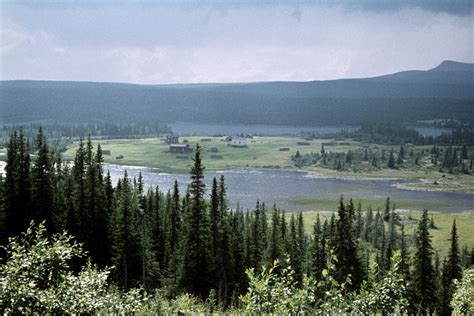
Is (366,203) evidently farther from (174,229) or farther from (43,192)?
(43,192)

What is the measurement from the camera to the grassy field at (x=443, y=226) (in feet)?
419

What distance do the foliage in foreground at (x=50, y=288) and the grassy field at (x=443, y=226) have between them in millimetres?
116541

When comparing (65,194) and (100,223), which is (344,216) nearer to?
(100,223)

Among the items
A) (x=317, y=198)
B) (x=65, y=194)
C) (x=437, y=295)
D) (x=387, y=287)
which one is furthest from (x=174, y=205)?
(x=317, y=198)

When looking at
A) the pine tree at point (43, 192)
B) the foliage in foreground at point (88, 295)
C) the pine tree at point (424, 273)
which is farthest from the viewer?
the pine tree at point (424, 273)

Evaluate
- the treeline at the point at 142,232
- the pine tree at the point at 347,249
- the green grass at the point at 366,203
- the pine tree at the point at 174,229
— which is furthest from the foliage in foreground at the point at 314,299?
the green grass at the point at 366,203

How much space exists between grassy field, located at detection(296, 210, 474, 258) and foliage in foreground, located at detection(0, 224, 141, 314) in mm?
116541

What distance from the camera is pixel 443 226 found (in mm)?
139375

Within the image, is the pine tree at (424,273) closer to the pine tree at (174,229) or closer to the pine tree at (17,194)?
the pine tree at (174,229)

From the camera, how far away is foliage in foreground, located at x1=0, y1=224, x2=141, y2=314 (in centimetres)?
1195

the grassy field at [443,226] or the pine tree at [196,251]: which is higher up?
the pine tree at [196,251]

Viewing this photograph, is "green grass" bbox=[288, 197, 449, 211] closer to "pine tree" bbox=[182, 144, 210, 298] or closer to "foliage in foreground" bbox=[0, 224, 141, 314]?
"pine tree" bbox=[182, 144, 210, 298]

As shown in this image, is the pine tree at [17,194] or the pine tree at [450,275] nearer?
the pine tree at [17,194]

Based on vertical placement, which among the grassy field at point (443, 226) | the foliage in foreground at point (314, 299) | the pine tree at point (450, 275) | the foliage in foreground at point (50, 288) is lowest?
the grassy field at point (443, 226)
